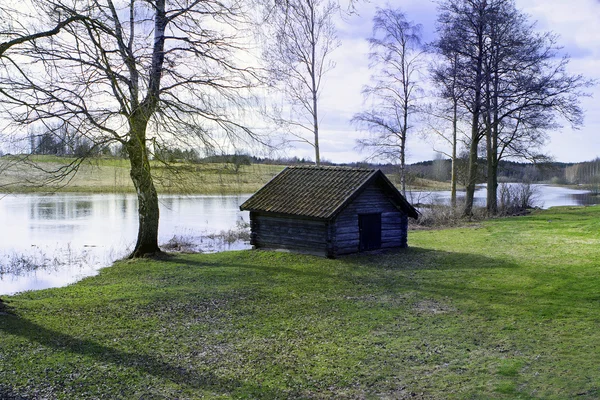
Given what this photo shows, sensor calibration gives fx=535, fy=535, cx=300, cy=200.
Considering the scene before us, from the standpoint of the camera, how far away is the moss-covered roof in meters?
17.4

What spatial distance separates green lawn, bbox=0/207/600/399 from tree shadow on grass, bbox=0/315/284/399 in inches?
1.2

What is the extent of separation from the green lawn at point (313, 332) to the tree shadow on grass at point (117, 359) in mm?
31

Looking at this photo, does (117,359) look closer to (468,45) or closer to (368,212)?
(368,212)

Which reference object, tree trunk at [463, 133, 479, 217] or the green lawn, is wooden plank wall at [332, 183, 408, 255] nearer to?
the green lawn

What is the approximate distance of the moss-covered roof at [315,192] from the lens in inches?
685

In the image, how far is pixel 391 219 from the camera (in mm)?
19406

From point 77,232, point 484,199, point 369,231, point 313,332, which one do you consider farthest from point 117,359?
point 484,199

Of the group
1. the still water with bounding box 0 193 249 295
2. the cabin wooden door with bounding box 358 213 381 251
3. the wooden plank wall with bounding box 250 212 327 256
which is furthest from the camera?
the cabin wooden door with bounding box 358 213 381 251

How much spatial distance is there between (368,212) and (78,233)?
14.2 m

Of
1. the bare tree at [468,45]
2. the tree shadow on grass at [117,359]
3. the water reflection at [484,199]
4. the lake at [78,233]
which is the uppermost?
the bare tree at [468,45]

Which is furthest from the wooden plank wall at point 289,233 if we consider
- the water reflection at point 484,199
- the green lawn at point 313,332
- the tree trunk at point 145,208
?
the water reflection at point 484,199

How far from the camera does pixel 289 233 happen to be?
18.3 meters

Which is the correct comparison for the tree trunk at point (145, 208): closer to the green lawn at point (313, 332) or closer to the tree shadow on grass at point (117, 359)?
the green lawn at point (313, 332)

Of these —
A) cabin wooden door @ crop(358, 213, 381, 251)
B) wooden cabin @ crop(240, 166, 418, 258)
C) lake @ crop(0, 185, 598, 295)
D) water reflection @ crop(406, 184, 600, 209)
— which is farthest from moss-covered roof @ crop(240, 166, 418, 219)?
water reflection @ crop(406, 184, 600, 209)
